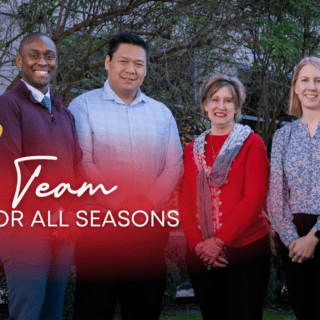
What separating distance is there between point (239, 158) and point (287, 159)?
1.09 feet

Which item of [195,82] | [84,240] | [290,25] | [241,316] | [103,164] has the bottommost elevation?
[241,316]

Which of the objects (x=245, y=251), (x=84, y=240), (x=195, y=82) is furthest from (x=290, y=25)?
(x=84, y=240)

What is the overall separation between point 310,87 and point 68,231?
192 centimetres

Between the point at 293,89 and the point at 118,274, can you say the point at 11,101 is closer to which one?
the point at 118,274

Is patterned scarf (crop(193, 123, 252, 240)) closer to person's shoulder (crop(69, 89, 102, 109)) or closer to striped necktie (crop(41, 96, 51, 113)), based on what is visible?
person's shoulder (crop(69, 89, 102, 109))

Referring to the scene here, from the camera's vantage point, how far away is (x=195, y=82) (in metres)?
8.05

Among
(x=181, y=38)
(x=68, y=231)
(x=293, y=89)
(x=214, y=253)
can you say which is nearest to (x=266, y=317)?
(x=214, y=253)

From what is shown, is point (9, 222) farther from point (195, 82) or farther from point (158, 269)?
point (195, 82)

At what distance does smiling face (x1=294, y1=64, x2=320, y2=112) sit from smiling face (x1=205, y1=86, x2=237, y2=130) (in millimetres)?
505

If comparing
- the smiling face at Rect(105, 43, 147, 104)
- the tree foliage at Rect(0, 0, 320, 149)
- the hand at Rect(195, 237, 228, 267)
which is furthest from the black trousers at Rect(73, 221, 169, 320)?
the tree foliage at Rect(0, 0, 320, 149)

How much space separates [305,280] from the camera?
10.0 ft

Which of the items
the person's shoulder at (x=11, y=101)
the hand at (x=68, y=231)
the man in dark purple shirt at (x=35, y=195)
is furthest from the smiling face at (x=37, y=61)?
the hand at (x=68, y=231)

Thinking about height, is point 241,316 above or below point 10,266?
below

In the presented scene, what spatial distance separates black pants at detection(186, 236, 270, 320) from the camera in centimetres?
309
